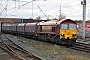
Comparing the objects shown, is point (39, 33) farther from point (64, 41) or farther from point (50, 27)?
point (64, 41)

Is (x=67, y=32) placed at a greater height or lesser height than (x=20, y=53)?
greater

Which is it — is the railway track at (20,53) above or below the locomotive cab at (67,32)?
below

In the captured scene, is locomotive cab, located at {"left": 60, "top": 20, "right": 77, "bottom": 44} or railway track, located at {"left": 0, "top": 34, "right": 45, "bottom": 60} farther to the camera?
locomotive cab, located at {"left": 60, "top": 20, "right": 77, "bottom": 44}

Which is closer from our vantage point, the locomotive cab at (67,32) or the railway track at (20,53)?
the railway track at (20,53)

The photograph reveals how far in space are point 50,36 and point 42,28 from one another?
150 inches

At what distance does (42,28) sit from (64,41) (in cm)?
660

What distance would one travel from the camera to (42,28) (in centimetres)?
2883

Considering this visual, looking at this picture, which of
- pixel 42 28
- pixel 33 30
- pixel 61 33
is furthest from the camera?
pixel 33 30

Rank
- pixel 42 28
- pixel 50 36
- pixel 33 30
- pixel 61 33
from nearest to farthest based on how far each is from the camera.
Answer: pixel 61 33
pixel 50 36
pixel 42 28
pixel 33 30

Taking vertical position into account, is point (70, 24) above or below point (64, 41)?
above

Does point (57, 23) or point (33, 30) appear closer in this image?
point (57, 23)

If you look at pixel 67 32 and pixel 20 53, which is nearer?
pixel 20 53

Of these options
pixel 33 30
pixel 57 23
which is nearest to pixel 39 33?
pixel 33 30

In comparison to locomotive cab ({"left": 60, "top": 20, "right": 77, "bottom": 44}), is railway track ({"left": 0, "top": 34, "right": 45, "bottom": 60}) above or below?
below
